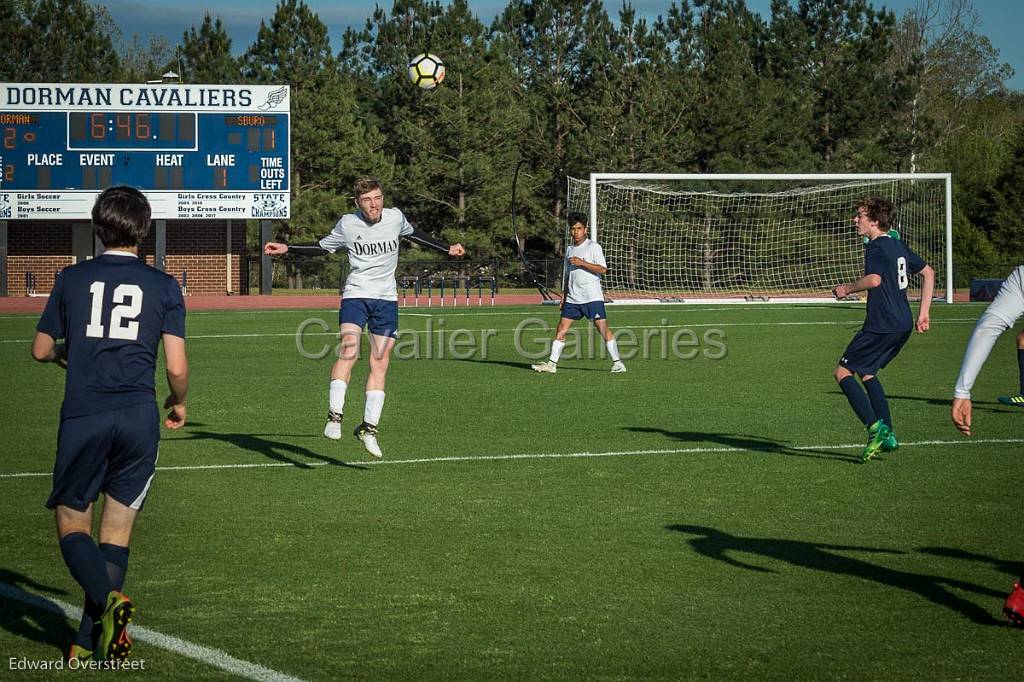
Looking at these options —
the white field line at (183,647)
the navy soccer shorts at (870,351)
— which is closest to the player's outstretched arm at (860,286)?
the navy soccer shorts at (870,351)

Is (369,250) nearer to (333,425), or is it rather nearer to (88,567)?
(333,425)

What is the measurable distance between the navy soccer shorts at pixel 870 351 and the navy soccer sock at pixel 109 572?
696 cm

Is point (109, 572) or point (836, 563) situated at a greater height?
point (109, 572)

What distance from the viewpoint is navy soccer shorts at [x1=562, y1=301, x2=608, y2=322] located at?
704 inches

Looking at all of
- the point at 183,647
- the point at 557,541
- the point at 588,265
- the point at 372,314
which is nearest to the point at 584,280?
the point at 588,265

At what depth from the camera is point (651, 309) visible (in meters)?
34.1

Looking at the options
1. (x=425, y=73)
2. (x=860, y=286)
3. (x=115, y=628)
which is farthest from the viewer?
(x=425, y=73)

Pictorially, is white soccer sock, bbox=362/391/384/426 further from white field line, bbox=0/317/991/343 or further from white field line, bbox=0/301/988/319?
white field line, bbox=0/301/988/319

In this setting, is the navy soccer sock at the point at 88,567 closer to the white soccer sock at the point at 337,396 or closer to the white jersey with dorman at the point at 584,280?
the white soccer sock at the point at 337,396

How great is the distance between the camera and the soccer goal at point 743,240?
42.8 meters

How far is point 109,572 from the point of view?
16.8ft

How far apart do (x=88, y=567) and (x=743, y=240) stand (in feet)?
137

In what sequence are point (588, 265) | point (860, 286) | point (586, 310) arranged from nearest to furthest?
point (860, 286) < point (588, 265) < point (586, 310)

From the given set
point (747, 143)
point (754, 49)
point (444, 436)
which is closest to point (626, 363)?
point (444, 436)
